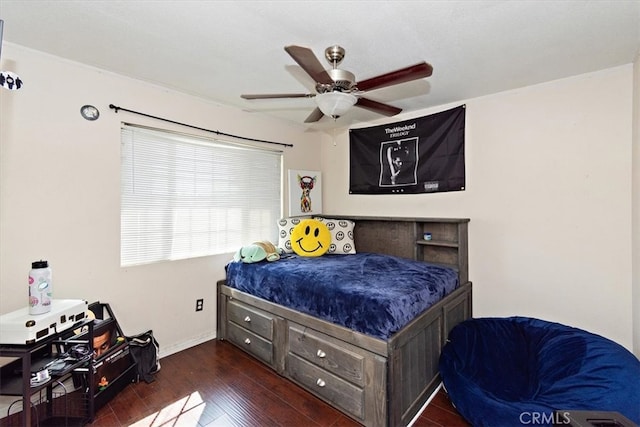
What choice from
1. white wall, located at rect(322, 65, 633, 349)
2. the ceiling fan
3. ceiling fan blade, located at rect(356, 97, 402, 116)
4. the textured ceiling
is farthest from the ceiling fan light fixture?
white wall, located at rect(322, 65, 633, 349)

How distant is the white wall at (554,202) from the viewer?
2.23 metres

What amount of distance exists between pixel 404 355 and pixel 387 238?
1704 mm

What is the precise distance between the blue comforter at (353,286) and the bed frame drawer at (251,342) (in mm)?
373

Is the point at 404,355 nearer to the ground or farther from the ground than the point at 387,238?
nearer to the ground

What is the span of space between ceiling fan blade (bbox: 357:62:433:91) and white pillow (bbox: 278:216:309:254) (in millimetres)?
2035

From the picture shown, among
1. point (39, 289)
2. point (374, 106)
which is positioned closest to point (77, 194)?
point (39, 289)

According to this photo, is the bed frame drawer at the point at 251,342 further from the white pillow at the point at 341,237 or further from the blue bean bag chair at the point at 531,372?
the blue bean bag chair at the point at 531,372

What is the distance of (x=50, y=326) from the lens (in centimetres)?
168

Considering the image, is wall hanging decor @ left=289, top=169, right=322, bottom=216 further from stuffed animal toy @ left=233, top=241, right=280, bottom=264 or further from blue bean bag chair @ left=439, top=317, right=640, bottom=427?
blue bean bag chair @ left=439, top=317, right=640, bottom=427

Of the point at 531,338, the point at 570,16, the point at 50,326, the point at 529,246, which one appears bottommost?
the point at 531,338

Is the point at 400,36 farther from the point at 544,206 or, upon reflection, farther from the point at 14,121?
the point at 14,121

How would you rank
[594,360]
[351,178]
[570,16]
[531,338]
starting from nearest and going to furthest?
[570,16], [594,360], [531,338], [351,178]

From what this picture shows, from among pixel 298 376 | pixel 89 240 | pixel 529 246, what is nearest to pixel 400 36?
pixel 529 246

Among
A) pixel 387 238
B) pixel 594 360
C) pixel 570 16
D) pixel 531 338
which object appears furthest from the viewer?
pixel 387 238
